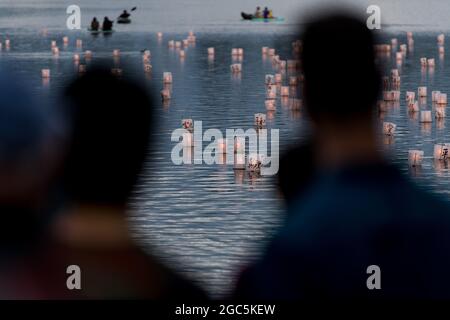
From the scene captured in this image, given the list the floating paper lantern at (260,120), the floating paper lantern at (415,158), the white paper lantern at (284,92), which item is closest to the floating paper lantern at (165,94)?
the white paper lantern at (284,92)

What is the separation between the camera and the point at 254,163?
28.4 metres

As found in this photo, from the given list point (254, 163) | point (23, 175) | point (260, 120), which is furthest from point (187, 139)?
point (23, 175)

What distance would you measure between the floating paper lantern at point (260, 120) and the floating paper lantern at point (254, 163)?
7.66 meters

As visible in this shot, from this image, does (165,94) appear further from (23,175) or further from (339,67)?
(23,175)

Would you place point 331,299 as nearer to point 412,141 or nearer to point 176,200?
point 176,200

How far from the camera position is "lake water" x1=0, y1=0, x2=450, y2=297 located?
20.7 meters

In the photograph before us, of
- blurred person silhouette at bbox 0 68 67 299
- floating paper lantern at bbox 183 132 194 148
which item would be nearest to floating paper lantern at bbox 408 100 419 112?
floating paper lantern at bbox 183 132 194 148

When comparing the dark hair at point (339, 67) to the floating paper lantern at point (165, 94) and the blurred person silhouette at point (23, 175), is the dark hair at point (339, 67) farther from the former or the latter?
the floating paper lantern at point (165, 94)

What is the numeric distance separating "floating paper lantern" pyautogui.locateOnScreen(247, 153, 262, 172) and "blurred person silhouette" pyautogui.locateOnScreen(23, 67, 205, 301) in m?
21.6

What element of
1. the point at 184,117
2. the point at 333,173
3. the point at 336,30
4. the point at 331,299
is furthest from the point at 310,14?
the point at 184,117

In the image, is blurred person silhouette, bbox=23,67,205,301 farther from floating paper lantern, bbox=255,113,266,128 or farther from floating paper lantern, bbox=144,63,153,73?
floating paper lantern, bbox=144,63,153,73

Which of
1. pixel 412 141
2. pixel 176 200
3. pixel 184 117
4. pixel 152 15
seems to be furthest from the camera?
pixel 152 15

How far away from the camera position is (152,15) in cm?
11519

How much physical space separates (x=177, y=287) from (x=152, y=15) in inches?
4308
